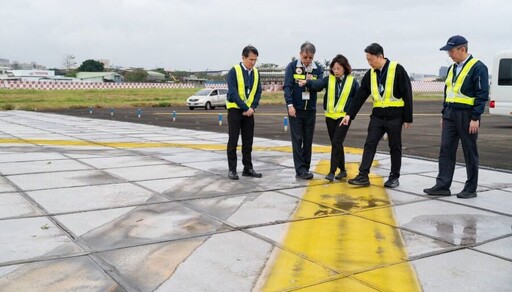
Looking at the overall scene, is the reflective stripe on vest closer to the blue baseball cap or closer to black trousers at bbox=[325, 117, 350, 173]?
black trousers at bbox=[325, 117, 350, 173]

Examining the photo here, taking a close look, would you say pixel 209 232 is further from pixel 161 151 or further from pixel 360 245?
pixel 161 151

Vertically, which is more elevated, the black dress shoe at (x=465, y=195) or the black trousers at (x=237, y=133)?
the black trousers at (x=237, y=133)

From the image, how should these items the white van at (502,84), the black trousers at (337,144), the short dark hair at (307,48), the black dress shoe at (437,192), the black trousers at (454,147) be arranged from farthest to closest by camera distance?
the white van at (502,84) → the black trousers at (337,144) → the short dark hair at (307,48) → the black dress shoe at (437,192) → the black trousers at (454,147)

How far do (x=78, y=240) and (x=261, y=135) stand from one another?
1009cm

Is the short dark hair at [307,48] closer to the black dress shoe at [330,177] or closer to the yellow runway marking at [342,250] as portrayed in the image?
the black dress shoe at [330,177]

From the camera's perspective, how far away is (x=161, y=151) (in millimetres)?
9867

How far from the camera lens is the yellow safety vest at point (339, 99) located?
6.92 metres

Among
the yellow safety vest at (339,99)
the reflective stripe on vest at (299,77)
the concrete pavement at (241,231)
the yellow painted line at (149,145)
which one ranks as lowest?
the yellow painted line at (149,145)

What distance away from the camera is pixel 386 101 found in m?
6.38

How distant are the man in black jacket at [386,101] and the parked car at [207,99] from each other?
83.0 ft

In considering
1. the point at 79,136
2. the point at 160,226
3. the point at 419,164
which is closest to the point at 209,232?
the point at 160,226

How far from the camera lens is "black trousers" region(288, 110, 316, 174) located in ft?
23.1

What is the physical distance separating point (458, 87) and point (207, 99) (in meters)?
26.4

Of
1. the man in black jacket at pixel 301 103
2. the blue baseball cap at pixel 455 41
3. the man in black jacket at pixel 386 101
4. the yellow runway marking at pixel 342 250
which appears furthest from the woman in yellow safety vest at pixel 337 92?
the blue baseball cap at pixel 455 41
